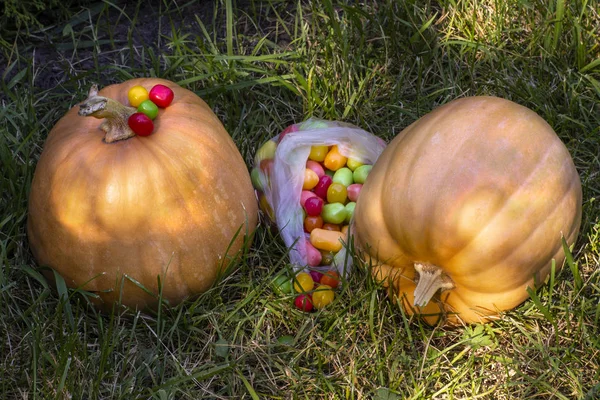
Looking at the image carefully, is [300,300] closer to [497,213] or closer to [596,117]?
[497,213]

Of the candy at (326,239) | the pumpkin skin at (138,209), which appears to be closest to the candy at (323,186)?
the candy at (326,239)

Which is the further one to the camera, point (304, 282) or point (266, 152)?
point (266, 152)

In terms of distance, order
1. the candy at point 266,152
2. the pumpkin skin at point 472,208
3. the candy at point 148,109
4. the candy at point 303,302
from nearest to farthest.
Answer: the pumpkin skin at point 472,208
the candy at point 148,109
the candy at point 303,302
the candy at point 266,152

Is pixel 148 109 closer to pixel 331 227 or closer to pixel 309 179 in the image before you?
pixel 309 179

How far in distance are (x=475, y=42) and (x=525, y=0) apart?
1.04ft

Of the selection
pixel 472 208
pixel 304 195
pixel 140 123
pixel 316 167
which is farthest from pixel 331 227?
pixel 140 123

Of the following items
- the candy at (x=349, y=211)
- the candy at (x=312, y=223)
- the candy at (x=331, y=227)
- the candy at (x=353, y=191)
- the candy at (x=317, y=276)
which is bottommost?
the candy at (x=317, y=276)

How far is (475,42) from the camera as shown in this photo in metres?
3.85

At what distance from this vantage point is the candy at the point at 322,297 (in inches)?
120

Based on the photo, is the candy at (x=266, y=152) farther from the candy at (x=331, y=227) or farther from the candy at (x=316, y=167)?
the candy at (x=331, y=227)

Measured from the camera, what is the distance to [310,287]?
3131 millimetres

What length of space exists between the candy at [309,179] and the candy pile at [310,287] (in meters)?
0.38

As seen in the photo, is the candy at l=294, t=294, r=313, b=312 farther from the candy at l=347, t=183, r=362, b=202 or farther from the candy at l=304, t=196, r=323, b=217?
the candy at l=347, t=183, r=362, b=202

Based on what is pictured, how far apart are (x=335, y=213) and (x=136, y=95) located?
34.7 inches
